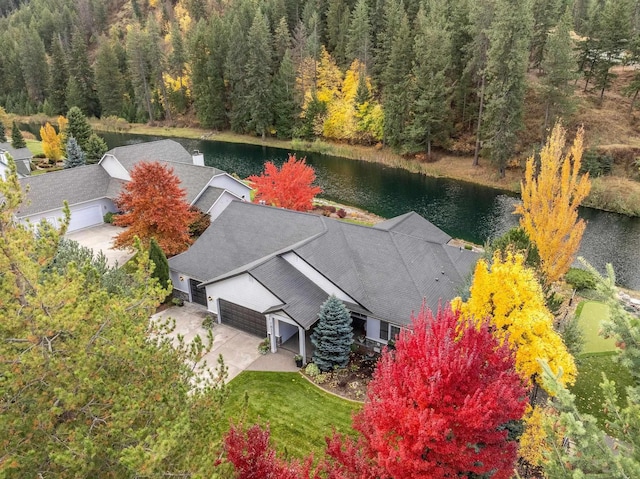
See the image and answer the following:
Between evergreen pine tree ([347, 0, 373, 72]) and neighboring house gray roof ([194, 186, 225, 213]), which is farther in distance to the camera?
evergreen pine tree ([347, 0, 373, 72])

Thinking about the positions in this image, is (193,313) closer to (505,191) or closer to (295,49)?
(505,191)

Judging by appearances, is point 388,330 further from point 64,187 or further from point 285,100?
point 285,100

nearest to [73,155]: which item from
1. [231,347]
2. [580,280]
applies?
[231,347]

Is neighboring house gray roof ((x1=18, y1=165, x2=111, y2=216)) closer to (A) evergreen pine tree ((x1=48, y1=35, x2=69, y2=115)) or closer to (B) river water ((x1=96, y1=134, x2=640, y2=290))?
(B) river water ((x1=96, y1=134, x2=640, y2=290))

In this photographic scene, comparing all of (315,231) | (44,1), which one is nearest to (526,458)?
(315,231)

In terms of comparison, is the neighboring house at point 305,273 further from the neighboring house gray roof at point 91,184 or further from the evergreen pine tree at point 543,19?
the evergreen pine tree at point 543,19

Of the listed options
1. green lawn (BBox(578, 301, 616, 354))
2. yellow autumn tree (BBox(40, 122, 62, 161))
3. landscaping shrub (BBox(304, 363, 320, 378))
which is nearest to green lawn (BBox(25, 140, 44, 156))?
yellow autumn tree (BBox(40, 122, 62, 161))
